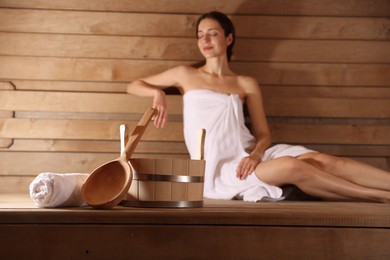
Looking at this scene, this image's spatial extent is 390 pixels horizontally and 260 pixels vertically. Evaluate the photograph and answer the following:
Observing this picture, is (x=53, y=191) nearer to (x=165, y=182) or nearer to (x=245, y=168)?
(x=165, y=182)

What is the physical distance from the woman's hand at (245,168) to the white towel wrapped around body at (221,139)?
4 cm

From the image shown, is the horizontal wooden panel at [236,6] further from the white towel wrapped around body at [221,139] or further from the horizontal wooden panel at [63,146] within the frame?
the horizontal wooden panel at [63,146]

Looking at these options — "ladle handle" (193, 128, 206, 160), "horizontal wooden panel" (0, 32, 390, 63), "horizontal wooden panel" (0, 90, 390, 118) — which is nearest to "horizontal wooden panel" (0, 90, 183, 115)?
"horizontal wooden panel" (0, 90, 390, 118)

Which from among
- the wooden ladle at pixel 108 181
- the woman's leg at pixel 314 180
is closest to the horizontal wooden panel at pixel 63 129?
the woman's leg at pixel 314 180

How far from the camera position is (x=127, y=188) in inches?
88.8

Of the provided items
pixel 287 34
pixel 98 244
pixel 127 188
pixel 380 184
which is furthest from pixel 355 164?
pixel 98 244

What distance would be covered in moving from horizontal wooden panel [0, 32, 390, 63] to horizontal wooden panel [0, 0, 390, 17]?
0.62 ft

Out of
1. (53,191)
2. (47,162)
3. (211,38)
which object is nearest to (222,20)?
(211,38)

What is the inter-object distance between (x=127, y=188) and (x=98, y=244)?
10.6 inches

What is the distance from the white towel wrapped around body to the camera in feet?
10.7

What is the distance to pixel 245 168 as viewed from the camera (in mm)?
3143

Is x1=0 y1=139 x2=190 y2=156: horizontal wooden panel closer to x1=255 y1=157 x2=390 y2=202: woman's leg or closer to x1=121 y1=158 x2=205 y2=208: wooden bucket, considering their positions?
x1=255 y1=157 x2=390 y2=202: woman's leg

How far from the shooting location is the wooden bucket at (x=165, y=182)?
2.32 metres

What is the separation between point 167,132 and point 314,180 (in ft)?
3.54
